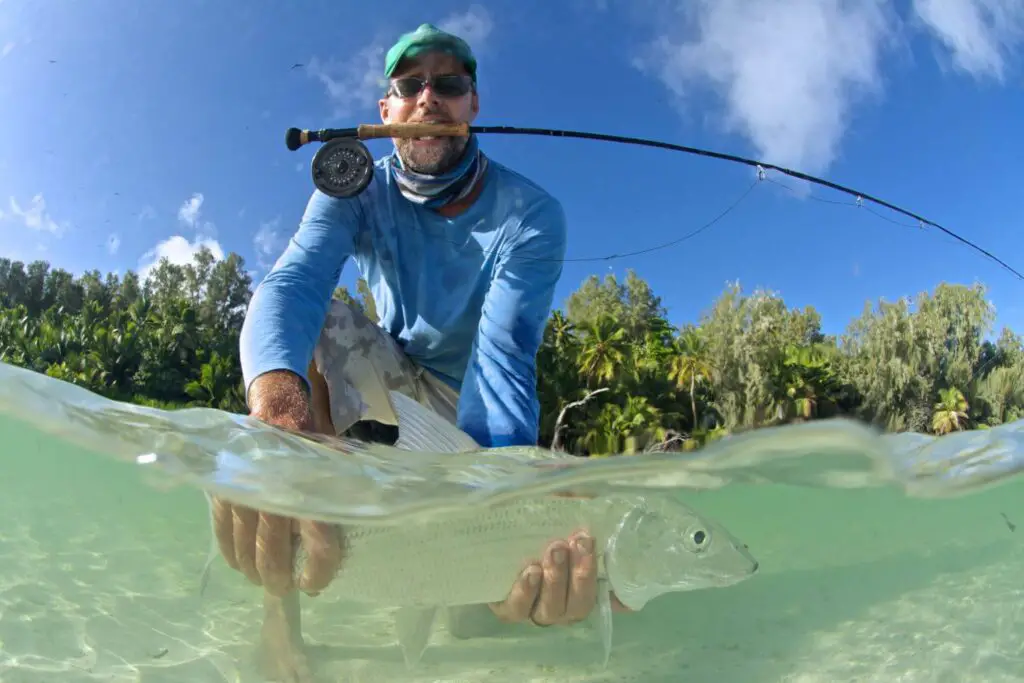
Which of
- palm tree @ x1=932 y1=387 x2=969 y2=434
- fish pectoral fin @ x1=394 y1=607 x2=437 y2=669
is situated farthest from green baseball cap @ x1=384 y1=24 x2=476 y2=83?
palm tree @ x1=932 y1=387 x2=969 y2=434

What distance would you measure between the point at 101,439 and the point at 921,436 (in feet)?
11.1

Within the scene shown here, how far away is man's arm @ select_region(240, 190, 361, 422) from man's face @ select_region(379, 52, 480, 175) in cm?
39

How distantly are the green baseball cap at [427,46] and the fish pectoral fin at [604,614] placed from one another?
A: 2.02 m

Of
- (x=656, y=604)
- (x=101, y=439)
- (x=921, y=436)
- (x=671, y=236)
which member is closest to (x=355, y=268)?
(x=101, y=439)

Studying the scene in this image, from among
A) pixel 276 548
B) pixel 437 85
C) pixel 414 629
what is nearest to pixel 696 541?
pixel 414 629

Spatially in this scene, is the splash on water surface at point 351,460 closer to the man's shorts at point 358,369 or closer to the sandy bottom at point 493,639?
the sandy bottom at point 493,639

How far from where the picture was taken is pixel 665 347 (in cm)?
258

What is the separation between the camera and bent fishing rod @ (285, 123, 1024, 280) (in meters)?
2.47

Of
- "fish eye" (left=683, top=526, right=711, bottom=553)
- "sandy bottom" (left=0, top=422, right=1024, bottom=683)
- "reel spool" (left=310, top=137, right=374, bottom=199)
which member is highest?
"reel spool" (left=310, top=137, right=374, bottom=199)

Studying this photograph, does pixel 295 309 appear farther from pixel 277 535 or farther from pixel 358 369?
pixel 277 535

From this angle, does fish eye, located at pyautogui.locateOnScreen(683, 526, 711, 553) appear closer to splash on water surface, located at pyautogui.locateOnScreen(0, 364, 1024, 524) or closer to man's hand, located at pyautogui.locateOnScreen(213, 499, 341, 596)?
splash on water surface, located at pyautogui.locateOnScreen(0, 364, 1024, 524)

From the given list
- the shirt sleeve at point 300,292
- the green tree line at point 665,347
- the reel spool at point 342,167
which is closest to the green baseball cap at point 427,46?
the reel spool at point 342,167

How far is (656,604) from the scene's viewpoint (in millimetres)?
2496

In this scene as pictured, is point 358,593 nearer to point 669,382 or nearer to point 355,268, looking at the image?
point 669,382
